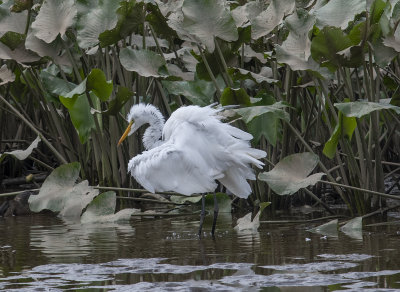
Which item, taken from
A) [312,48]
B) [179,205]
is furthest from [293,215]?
[312,48]

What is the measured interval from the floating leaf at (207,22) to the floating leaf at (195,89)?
53 cm

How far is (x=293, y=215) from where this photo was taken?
5738mm

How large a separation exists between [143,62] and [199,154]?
1.02m

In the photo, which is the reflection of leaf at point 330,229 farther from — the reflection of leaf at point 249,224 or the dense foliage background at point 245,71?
the reflection of leaf at point 249,224

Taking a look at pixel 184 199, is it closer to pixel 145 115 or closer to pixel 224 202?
pixel 224 202

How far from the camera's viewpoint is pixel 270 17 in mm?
5340

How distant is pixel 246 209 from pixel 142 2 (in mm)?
1715

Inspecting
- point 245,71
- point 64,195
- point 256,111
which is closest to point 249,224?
point 256,111

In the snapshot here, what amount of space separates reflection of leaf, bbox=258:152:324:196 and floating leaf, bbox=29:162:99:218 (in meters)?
1.29

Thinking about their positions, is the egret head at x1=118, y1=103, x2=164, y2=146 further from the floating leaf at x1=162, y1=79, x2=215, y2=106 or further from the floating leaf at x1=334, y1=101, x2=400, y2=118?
the floating leaf at x1=334, y1=101, x2=400, y2=118

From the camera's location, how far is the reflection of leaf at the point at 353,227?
473 centimetres

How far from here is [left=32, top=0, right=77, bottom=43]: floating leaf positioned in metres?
5.73

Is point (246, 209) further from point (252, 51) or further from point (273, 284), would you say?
point (273, 284)

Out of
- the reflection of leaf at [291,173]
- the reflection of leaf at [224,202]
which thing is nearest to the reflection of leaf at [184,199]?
the reflection of leaf at [224,202]
